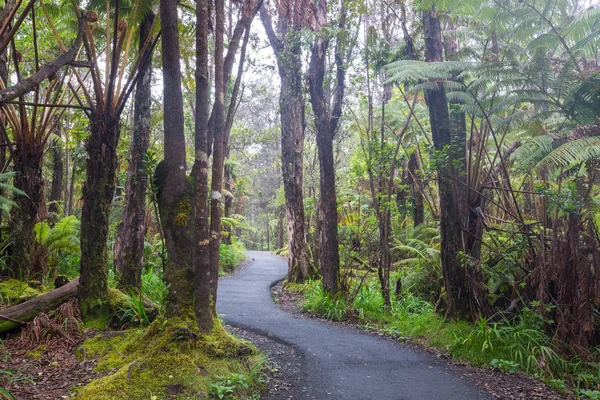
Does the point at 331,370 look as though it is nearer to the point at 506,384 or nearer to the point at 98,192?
the point at 506,384

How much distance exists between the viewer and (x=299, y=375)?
5402mm

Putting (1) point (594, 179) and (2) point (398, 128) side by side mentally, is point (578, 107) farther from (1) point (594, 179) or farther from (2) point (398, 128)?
(2) point (398, 128)

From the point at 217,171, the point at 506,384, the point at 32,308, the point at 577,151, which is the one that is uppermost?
the point at 577,151

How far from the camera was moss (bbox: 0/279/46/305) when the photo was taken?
264 inches

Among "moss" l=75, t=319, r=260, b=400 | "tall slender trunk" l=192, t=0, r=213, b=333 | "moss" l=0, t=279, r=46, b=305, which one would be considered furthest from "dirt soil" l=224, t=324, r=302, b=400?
"moss" l=0, t=279, r=46, b=305

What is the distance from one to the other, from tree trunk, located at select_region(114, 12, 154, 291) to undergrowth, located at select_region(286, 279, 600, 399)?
3.86 m

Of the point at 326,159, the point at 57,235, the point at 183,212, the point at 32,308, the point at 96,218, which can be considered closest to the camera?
the point at 183,212

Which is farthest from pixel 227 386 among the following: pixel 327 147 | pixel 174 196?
pixel 327 147

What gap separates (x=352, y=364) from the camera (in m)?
5.84

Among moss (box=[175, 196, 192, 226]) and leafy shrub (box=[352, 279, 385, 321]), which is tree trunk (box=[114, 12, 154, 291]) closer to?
moss (box=[175, 196, 192, 226])

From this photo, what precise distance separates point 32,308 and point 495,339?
21.3 feet

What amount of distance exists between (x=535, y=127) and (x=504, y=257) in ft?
6.84

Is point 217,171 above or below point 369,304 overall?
above

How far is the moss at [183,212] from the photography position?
5.02m
